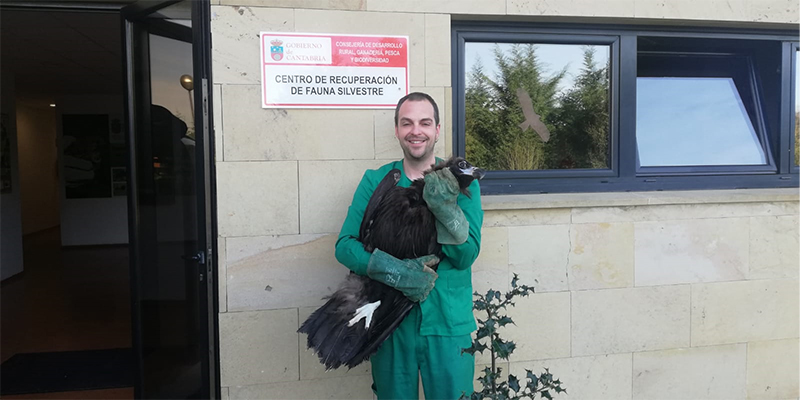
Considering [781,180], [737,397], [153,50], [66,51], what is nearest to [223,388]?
[153,50]

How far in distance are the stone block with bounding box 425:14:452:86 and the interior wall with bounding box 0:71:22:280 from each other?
6.84 metres

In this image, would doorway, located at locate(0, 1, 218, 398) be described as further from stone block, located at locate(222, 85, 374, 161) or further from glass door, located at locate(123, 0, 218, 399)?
stone block, located at locate(222, 85, 374, 161)

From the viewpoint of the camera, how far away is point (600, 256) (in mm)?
3039

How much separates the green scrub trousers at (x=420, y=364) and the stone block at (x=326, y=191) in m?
0.79


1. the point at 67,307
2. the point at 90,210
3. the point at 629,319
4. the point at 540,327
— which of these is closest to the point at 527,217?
the point at 540,327

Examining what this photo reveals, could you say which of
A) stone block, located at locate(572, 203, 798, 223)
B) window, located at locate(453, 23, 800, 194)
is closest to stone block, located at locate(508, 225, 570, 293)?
stone block, located at locate(572, 203, 798, 223)

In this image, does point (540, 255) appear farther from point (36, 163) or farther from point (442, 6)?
point (36, 163)

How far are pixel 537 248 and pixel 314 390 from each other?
147 centimetres

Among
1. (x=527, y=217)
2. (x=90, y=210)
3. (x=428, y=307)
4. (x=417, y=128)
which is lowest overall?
(x=90, y=210)

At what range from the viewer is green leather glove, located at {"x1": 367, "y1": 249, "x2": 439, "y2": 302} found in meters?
2.06

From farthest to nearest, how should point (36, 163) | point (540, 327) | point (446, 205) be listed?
point (36, 163), point (540, 327), point (446, 205)

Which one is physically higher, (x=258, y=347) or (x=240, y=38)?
(x=240, y=38)

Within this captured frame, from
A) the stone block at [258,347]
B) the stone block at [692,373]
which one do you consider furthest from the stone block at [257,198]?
the stone block at [692,373]

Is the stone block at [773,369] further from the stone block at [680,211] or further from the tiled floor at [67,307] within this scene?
the tiled floor at [67,307]
